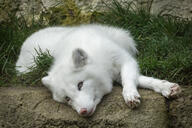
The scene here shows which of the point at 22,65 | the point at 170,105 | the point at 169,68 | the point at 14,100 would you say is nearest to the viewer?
the point at 170,105

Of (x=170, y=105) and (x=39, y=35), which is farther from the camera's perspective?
(x=39, y=35)

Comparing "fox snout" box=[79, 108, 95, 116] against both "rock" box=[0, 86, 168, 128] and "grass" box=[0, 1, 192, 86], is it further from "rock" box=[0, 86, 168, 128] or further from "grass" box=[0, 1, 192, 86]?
"grass" box=[0, 1, 192, 86]

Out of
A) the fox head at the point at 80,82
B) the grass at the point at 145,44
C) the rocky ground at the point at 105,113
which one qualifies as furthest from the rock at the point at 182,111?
the fox head at the point at 80,82

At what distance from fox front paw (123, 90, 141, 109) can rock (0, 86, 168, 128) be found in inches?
2.0

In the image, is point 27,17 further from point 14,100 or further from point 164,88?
point 164,88

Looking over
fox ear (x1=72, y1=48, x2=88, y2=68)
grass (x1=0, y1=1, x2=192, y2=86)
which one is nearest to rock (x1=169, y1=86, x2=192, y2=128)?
grass (x1=0, y1=1, x2=192, y2=86)

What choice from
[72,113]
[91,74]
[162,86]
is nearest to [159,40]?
[162,86]

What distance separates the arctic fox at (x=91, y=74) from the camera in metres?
3.57

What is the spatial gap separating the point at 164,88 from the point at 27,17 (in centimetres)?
340

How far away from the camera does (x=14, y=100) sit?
3.87 metres

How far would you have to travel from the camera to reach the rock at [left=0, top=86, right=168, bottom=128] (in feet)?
11.4

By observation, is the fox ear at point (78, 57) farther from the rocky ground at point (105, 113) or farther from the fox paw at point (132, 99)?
the fox paw at point (132, 99)

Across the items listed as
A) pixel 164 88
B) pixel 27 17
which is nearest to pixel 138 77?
pixel 164 88

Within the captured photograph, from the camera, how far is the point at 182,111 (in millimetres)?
3520
